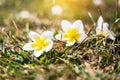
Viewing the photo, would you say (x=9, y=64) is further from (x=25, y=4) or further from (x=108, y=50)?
(x=25, y=4)

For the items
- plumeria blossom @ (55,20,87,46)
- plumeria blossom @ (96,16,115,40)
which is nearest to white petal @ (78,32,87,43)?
plumeria blossom @ (55,20,87,46)

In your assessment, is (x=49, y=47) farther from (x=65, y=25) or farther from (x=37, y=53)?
(x=65, y=25)

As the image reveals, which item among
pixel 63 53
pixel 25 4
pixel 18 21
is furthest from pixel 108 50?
pixel 25 4

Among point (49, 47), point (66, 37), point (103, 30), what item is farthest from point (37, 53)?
point (103, 30)

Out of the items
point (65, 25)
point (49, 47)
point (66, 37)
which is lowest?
point (49, 47)

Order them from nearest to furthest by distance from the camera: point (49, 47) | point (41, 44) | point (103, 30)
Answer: point (49, 47) → point (41, 44) → point (103, 30)

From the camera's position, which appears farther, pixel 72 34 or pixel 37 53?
pixel 72 34

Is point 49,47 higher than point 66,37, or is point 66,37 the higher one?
point 66,37

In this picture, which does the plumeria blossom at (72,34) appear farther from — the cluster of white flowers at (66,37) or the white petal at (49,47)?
the white petal at (49,47)

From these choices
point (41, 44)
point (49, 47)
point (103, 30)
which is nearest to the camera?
point (49, 47)
